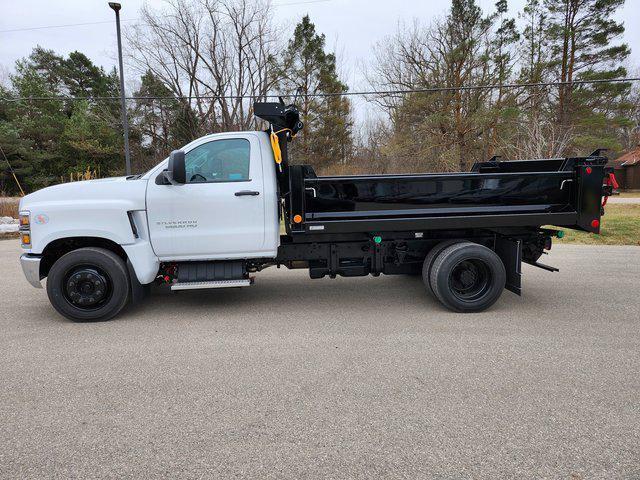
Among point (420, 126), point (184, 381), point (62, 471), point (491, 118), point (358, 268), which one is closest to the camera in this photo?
point (62, 471)

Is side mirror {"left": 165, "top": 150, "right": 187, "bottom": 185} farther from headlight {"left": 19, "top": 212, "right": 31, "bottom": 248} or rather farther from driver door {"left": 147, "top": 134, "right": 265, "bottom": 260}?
headlight {"left": 19, "top": 212, "right": 31, "bottom": 248}

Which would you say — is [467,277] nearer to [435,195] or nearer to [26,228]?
[435,195]

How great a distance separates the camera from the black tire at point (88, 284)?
Result: 4.89m

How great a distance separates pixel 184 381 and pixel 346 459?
162 cm

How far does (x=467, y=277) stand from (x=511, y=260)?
0.62m

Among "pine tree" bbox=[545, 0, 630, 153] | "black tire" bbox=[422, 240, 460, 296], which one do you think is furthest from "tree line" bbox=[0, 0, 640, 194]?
"black tire" bbox=[422, 240, 460, 296]

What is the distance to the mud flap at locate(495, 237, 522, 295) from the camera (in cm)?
526

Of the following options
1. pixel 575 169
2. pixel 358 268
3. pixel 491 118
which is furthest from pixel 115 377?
pixel 491 118

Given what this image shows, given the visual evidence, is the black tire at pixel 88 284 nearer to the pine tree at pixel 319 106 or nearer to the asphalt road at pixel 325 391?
the asphalt road at pixel 325 391

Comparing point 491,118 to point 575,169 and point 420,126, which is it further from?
point 575,169

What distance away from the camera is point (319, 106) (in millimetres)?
34125

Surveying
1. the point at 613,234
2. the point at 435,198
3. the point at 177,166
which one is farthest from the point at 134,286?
the point at 613,234

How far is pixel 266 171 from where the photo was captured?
513cm

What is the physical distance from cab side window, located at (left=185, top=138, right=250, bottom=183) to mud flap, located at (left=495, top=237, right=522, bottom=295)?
3.37 m
